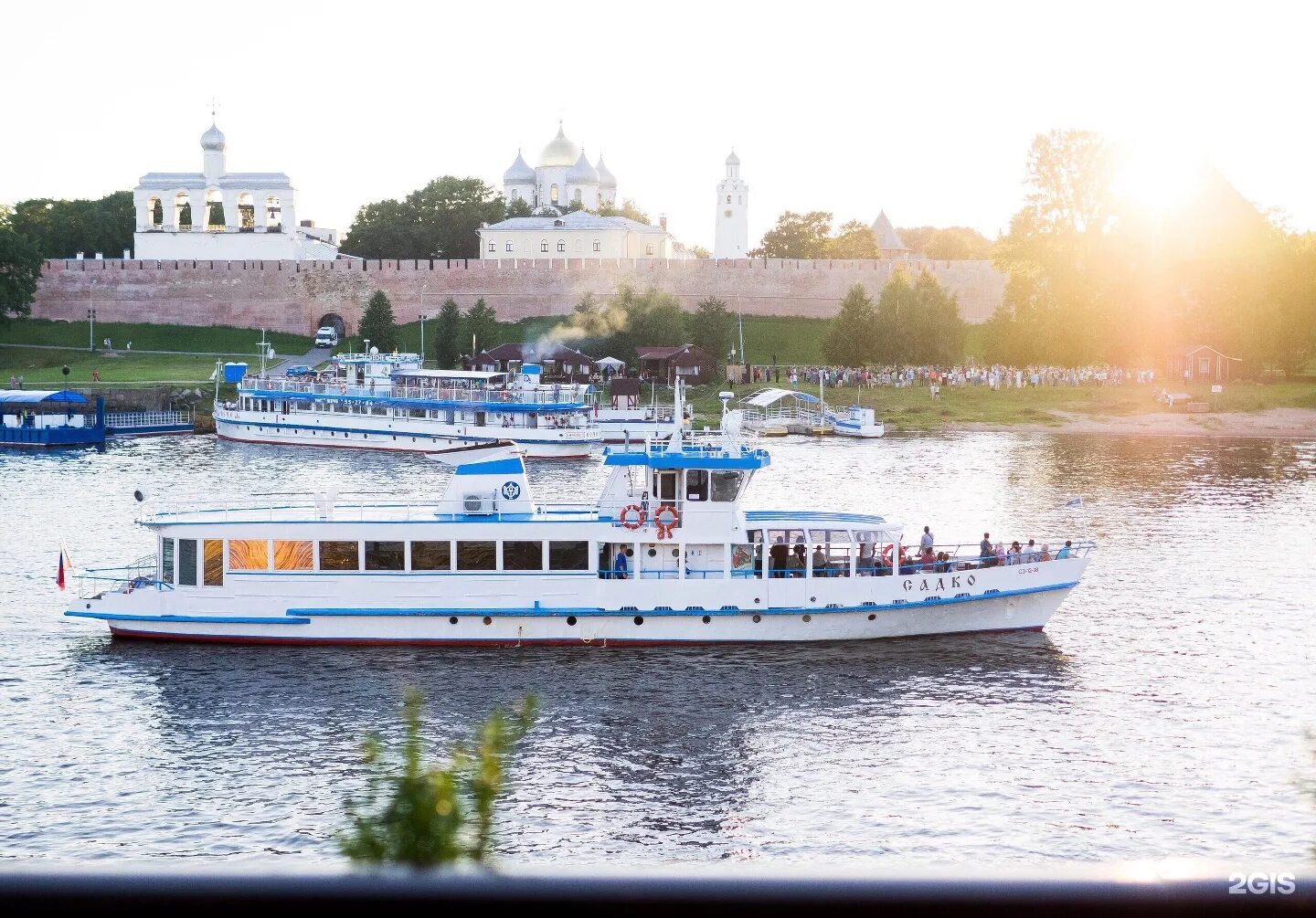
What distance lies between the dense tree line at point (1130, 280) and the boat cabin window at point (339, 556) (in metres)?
54.0

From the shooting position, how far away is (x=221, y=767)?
65.5ft

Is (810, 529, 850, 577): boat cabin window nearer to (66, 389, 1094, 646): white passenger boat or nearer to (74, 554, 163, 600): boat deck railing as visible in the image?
(66, 389, 1094, 646): white passenger boat

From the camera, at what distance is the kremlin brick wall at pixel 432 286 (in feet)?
319

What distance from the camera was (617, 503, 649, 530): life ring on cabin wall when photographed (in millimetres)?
26031

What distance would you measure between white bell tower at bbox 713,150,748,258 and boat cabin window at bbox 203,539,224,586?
356 feet

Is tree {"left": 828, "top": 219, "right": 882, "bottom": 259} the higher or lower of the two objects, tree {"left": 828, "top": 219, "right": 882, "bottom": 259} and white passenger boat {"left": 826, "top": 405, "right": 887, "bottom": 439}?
the higher

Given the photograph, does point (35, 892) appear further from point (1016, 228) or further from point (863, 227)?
point (863, 227)

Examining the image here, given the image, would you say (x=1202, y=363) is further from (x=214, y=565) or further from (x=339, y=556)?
(x=214, y=565)

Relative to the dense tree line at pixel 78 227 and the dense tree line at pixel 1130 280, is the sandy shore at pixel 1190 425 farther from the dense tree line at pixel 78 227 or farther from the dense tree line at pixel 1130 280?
the dense tree line at pixel 78 227

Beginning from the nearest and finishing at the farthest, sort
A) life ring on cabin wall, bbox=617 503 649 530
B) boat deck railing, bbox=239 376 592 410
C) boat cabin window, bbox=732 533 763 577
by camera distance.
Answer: life ring on cabin wall, bbox=617 503 649 530 → boat cabin window, bbox=732 533 763 577 → boat deck railing, bbox=239 376 592 410

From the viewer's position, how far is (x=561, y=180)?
137250mm

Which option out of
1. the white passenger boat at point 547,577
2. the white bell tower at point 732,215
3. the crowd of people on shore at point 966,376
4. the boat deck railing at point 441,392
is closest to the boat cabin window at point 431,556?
the white passenger boat at point 547,577

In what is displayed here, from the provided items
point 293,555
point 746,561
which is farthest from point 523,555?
point 293,555

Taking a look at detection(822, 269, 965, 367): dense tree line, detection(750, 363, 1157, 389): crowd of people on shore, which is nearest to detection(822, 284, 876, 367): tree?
detection(822, 269, 965, 367): dense tree line
